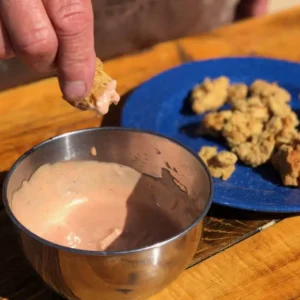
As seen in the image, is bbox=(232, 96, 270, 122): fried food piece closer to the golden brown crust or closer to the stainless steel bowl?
the golden brown crust

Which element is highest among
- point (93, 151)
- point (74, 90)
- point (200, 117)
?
point (74, 90)

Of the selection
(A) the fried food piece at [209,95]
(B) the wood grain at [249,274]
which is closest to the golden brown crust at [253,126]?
(A) the fried food piece at [209,95]

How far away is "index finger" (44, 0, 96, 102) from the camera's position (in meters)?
0.55

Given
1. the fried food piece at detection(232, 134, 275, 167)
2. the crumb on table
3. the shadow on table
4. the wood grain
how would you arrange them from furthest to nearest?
the shadow on table → the fried food piece at detection(232, 134, 275, 167) → the crumb on table → the wood grain

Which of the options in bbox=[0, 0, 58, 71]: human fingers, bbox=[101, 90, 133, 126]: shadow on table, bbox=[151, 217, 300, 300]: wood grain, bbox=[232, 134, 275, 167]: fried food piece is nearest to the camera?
bbox=[0, 0, 58, 71]: human fingers

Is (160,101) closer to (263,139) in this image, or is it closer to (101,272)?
(263,139)

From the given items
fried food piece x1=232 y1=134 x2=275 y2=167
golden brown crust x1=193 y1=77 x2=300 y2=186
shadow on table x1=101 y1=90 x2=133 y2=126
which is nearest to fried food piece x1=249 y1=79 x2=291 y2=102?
golden brown crust x1=193 y1=77 x2=300 y2=186

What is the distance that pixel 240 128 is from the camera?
0.88m

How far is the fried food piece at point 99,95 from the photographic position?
0.66 m

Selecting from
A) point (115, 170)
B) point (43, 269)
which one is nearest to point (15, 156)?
point (115, 170)

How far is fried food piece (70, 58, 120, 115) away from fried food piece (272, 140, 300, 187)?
0.27 meters

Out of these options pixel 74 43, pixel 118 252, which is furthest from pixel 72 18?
pixel 118 252

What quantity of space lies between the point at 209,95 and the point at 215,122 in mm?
93

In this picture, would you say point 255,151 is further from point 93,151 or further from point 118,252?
point 118,252
